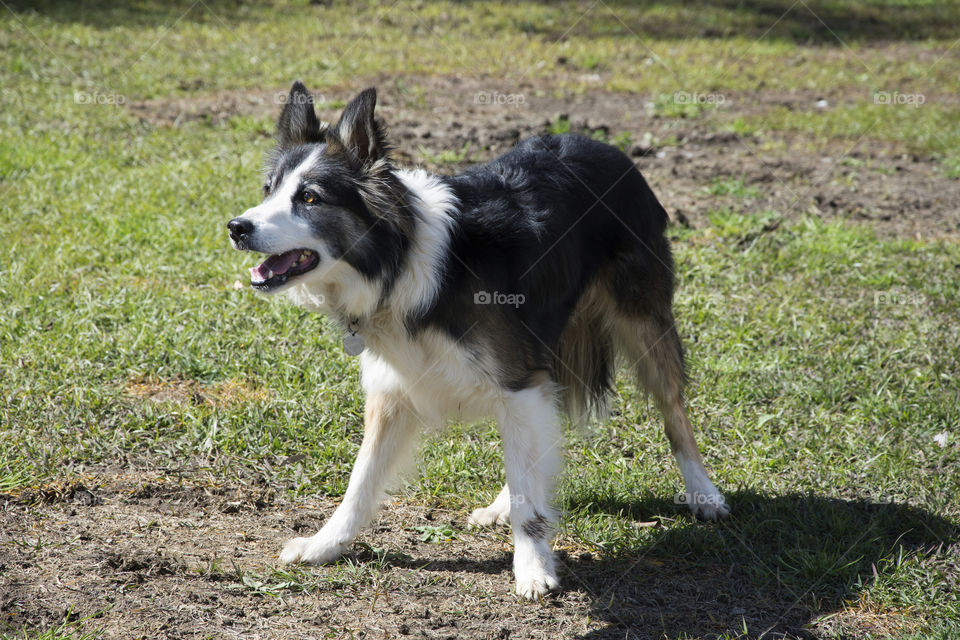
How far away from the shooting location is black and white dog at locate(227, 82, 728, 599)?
3225 millimetres

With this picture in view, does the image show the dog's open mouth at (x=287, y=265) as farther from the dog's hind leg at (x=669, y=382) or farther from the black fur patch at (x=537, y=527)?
the dog's hind leg at (x=669, y=382)

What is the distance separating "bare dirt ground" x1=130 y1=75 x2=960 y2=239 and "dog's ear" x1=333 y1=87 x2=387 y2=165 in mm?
3824

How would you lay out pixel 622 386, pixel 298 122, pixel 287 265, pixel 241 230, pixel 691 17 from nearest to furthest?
pixel 241 230 < pixel 287 265 < pixel 298 122 < pixel 622 386 < pixel 691 17

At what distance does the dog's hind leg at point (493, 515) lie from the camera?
390cm

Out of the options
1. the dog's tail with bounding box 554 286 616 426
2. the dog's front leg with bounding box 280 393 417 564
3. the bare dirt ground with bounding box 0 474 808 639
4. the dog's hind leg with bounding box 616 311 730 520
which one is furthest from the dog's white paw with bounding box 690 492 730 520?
the dog's front leg with bounding box 280 393 417 564

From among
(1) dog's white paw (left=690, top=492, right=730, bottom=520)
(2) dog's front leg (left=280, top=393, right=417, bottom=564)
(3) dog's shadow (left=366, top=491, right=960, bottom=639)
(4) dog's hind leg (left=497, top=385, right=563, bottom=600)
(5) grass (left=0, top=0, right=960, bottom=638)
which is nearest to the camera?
(3) dog's shadow (left=366, top=491, right=960, bottom=639)

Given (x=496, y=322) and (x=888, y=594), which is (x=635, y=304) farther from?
(x=888, y=594)

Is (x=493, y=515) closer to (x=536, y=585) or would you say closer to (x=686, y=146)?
(x=536, y=585)

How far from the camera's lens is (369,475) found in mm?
3625

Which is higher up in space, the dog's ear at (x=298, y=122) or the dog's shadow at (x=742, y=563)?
the dog's ear at (x=298, y=122)

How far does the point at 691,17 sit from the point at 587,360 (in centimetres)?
1096

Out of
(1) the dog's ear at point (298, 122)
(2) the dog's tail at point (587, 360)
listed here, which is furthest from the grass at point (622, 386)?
(1) the dog's ear at point (298, 122)

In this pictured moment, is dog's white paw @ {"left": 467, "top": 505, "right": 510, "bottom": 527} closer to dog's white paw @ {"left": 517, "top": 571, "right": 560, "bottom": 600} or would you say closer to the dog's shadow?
the dog's shadow

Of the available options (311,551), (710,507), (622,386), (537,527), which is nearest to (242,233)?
(311,551)
